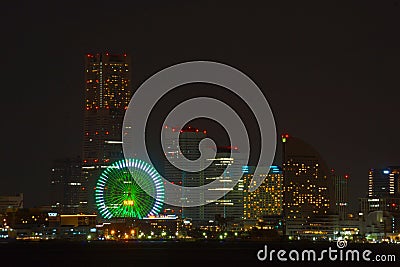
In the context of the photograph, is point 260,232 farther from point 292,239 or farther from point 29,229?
point 29,229

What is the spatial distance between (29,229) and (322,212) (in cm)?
5624

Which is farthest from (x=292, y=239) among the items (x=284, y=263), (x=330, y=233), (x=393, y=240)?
(x=284, y=263)

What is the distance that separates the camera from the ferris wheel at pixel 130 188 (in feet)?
446

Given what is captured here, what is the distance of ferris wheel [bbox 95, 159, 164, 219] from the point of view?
13600cm

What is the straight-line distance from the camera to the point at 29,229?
18262 centimetres

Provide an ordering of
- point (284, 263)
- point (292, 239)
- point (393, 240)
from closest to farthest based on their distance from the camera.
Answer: point (284, 263), point (393, 240), point (292, 239)

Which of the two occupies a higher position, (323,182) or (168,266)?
(323,182)

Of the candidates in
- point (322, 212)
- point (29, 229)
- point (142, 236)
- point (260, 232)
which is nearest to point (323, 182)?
point (322, 212)

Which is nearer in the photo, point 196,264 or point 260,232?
point 196,264

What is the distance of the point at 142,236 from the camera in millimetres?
183500

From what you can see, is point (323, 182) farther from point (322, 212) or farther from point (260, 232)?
point (260, 232)

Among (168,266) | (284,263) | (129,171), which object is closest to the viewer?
(168,266)

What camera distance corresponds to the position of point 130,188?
136 metres

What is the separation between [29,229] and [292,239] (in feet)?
160
